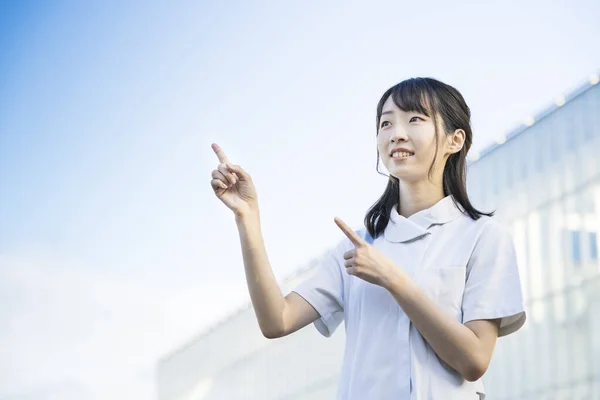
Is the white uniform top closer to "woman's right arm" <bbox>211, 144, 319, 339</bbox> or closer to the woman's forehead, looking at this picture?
"woman's right arm" <bbox>211, 144, 319, 339</bbox>

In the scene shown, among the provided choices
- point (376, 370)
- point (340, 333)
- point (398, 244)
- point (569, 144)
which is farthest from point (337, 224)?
point (340, 333)

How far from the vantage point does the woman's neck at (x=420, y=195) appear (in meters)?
2.82

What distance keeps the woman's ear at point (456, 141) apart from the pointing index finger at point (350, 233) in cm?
45

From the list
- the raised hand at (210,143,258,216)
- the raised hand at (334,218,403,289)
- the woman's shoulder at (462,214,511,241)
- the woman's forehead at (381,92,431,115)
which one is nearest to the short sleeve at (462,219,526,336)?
the woman's shoulder at (462,214,511,241)

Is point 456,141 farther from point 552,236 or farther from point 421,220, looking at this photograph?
point 552,236

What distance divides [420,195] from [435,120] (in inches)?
8.8

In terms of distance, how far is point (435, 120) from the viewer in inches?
111

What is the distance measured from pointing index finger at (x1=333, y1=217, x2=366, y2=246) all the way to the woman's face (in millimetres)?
251

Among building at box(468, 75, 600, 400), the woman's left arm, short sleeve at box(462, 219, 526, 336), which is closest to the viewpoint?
the woman's left arm

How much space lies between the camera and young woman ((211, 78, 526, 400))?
248 cm

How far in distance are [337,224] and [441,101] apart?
1.73 ft

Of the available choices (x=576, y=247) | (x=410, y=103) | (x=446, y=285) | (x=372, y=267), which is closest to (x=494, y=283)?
(x=446, y=285)

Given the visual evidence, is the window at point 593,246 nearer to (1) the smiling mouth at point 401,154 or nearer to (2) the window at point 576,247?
(2) the window at point 576,247

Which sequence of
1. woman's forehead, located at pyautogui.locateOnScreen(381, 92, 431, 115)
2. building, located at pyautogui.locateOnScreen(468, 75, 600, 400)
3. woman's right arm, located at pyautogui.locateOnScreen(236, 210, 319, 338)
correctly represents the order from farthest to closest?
building, located at pyautogui.locateOnScreen(468, 75, 600, 400)
woman's forehead, located at pyautogui.locateOnScreen(381, 92, 431, 115)
woman's right arm, located at pyautogui.locateOnScreen(236, 210, 319, 338)
